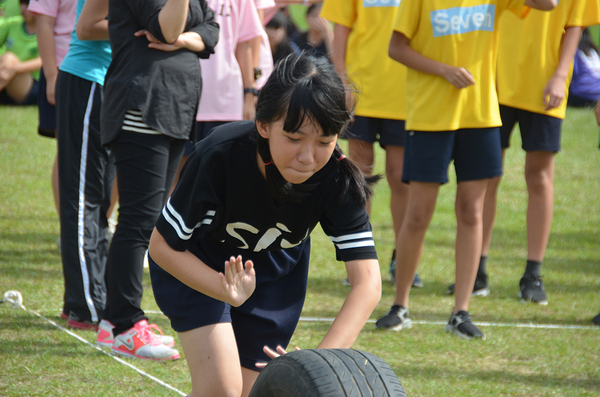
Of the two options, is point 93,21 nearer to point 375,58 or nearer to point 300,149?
point 300,149

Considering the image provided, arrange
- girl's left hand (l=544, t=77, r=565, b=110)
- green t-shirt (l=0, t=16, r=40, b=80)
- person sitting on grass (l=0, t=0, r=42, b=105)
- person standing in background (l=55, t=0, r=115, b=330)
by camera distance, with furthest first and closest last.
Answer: green t-shirt (l=0, t=16, r=40, b=80) → person sitting on grass (l=0, t=0, r=42, b=105) → girl's left hand (l=544, t=77, r=565, b=110) → person standing in background (l=55, t=0, r=115, b=330)

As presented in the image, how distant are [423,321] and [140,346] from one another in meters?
1.51

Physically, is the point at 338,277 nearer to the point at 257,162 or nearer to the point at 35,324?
the point at 35,324

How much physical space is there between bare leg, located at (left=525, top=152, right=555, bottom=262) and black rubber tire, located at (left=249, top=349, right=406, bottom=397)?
2562 millimetres

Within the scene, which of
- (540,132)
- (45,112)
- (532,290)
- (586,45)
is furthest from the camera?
(586,45)

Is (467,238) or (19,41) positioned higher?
(19,41)

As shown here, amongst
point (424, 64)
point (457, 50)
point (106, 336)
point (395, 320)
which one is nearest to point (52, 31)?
point (106, 336)

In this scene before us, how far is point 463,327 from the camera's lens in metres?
3.22

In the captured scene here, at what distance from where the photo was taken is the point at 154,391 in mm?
2498

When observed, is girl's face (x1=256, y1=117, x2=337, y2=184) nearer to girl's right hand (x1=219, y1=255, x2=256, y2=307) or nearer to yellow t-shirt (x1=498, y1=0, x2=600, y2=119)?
girl's right hand (x1=219, y1=255, x2=256, y2=307)

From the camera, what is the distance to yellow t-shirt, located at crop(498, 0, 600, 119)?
12.0ft

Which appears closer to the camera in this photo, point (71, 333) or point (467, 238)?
point (71, 333)

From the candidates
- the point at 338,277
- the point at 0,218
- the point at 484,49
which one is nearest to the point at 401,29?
the point at 484,49

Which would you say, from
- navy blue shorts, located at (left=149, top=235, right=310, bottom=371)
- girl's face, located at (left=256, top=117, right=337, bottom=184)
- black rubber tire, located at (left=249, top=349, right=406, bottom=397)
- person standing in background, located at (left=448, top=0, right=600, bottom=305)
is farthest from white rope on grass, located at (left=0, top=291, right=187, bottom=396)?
person standing in background, located at (left=448, top=0, right=600, bottom=305)
